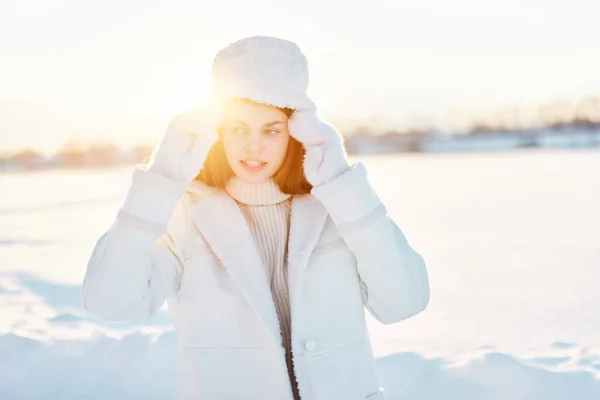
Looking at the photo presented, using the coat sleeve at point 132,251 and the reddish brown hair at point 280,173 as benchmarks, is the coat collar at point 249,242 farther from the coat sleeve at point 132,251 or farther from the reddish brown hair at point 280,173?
the coat sleeve at point 132,251

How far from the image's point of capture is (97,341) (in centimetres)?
402

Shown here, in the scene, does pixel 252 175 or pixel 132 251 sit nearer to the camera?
pixel 132 251

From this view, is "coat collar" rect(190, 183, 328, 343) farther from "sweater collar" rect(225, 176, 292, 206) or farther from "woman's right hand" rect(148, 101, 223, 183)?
"woman's right hand" rect(148, 101, 223, 183)

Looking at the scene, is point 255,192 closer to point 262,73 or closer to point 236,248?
point 236,248

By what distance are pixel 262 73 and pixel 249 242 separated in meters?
0.52

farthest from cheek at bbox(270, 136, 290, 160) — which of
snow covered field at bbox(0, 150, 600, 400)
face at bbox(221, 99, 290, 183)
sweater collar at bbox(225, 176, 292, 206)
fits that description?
snow covered field at bbox(0, 150, 600, 400)

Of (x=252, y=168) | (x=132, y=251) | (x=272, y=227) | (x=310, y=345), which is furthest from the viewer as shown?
(x=272, y=227)

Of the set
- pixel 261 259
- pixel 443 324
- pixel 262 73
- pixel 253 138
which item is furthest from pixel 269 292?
pixel 443 324

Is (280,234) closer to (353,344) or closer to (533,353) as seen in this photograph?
(353,344)

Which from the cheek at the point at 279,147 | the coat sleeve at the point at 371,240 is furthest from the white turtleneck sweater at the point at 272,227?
the coat sleeve at the point at 371,240

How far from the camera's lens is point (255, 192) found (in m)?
2.31

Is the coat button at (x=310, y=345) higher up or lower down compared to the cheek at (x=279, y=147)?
lower down

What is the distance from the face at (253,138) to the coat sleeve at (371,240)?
19 cm

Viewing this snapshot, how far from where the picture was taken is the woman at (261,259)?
6.92 feet
